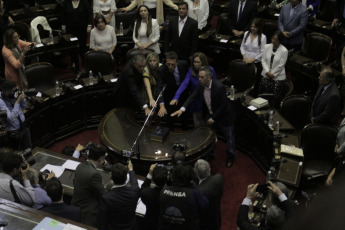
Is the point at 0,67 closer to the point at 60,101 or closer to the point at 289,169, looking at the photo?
the point at 60,101

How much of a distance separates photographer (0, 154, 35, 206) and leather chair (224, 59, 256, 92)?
374 cm

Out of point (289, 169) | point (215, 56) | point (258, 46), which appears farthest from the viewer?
point (215, 56)

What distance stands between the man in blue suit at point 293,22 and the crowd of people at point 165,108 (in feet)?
0.05

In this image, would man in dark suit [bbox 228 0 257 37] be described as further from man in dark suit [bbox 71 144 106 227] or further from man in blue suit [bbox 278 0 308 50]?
man in dark suit [bbox 71 144 106 227]

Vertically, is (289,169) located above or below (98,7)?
below

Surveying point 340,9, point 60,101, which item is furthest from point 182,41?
point 340,9

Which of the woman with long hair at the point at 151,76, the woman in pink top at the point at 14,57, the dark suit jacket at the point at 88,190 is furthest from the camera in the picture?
the woman in pink top at the point at 14,57

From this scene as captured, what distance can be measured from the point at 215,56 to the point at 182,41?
5.56 ft

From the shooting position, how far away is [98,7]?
24.1ft

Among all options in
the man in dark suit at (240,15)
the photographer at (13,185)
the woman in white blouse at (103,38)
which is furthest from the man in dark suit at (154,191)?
the man in dark suit at (240,15)

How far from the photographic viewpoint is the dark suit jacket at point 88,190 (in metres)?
3.41

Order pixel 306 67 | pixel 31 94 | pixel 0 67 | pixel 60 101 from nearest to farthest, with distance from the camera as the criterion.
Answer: pixel 31 94 → pixel 60 101 → pixel 306 67 → pixel 0 67

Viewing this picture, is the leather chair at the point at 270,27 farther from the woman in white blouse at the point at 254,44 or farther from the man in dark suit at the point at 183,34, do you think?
the man in dark suit at the point at 183,34

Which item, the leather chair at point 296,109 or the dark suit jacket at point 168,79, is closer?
the leather chair at point 296,109
